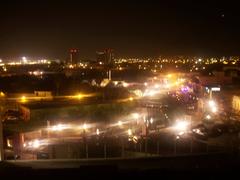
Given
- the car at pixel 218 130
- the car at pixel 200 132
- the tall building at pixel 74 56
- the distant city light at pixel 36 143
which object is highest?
the tall building at pixel 74 56

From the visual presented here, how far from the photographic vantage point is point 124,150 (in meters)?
6.72

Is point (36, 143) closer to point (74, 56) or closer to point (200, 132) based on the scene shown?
point (200, 132)

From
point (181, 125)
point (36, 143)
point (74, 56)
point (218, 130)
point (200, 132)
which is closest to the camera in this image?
point (36, 143)

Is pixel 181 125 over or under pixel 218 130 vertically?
under

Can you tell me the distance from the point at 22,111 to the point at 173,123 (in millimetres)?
5123

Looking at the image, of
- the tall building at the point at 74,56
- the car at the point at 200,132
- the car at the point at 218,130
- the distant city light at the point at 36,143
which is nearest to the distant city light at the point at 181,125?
the car at the point at 200,132

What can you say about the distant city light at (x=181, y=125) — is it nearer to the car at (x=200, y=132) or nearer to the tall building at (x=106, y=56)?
the car at (x=200, y=132)

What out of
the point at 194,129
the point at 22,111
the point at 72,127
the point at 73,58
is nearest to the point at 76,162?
the point at 194,129

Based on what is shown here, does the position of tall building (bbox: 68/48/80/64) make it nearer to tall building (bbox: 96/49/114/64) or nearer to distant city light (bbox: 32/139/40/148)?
tall building (bbox: 96/49/114/64)

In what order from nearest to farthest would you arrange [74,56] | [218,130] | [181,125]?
1. [218,130]
2. [181,125]
3. [74,56]

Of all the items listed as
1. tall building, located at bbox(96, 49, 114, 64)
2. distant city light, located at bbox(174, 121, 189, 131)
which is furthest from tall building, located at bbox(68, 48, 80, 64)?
distant city light, located at bbox(174, 121, 189, 131)

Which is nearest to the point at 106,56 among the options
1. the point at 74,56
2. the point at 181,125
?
the point at 74,56

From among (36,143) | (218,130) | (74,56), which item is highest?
(74,56)

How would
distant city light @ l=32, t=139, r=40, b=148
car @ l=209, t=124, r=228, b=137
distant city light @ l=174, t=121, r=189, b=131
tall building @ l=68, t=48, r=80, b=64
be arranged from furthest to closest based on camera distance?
tall building @ l=68, t=48, r=80, b=64, distant city light @ l=174, t=121, r=189, b=131, car @ l=209, t=124, r=228, b=137, distant city light @ l=32, t=139, r=40, b=148
